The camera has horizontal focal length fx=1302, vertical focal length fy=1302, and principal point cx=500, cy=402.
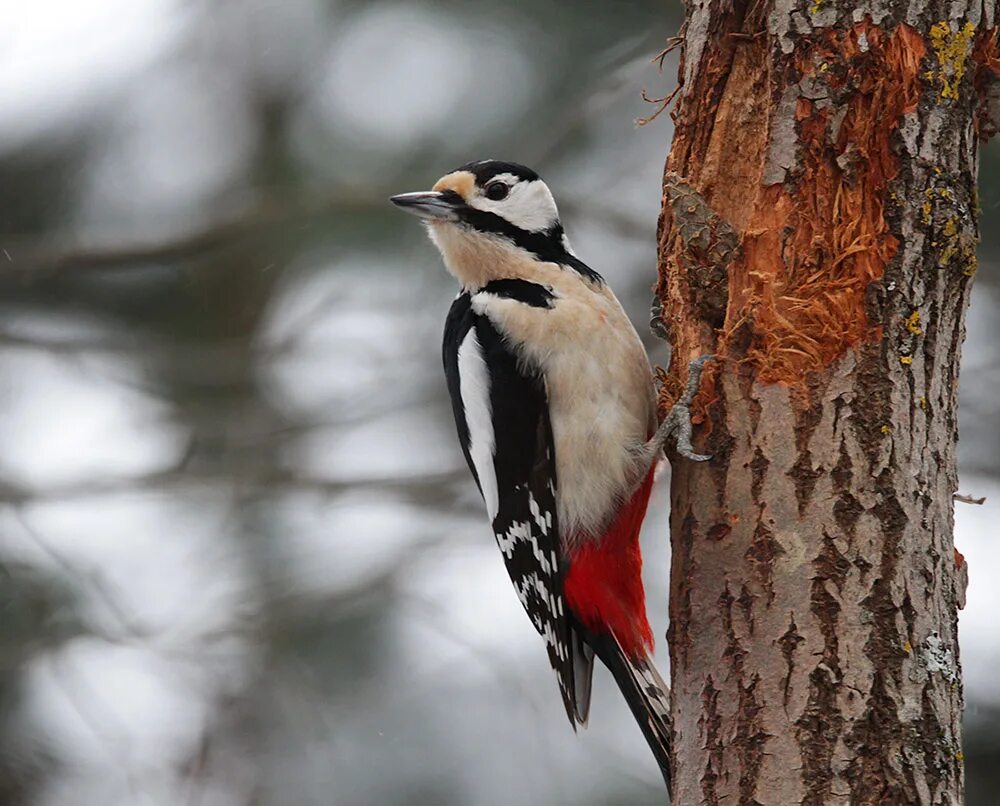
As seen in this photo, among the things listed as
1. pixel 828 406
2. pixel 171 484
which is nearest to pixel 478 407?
pixel 828 406

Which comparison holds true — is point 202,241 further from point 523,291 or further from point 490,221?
point 523,291

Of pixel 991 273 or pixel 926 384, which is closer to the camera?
pixel 926 384

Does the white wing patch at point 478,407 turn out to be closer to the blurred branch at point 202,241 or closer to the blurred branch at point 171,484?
the blurred branch at point 202,241

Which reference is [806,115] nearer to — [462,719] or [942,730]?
[942,730]

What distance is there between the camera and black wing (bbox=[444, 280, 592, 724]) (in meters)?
2.94

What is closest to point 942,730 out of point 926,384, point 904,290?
point 926,384

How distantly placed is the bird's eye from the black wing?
0.91ft

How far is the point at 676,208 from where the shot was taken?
8.36ft

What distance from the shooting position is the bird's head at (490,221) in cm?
310

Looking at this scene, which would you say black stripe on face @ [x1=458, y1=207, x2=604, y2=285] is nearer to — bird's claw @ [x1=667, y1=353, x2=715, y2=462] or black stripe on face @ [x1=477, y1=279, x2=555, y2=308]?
black stripe on face @ [x1=477, y1=279, x2=555, y2=308]

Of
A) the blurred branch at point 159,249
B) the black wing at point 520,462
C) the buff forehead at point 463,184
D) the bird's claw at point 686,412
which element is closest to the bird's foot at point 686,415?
the bird's claw at point 686,412

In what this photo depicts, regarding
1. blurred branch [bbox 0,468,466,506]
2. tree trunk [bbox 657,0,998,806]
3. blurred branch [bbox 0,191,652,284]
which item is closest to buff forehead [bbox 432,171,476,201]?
tree trunk [bbox 657,0,998,806]

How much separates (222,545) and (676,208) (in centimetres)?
312

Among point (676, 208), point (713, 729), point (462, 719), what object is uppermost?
point (676, 208)
